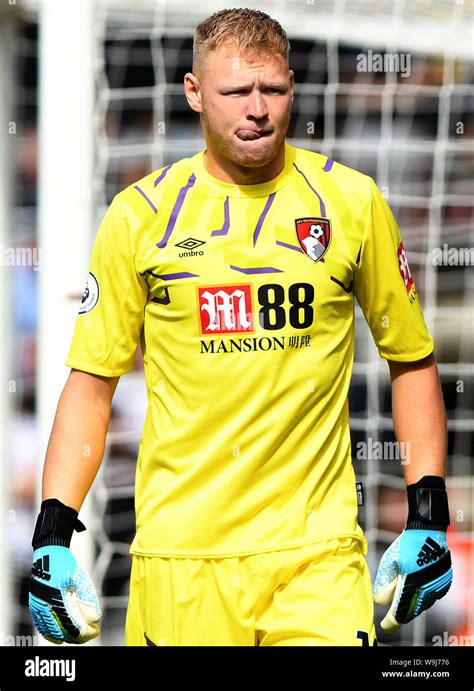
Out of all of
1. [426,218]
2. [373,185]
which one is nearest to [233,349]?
[373,185]

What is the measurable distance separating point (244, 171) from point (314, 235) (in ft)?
0.73

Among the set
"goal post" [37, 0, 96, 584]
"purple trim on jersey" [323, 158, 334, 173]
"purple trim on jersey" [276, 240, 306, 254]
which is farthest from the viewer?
"goal post" [37, 0, 96, 584]

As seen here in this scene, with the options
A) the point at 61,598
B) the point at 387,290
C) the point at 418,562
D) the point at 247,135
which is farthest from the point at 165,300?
the point at 418,562

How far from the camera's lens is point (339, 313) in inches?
113

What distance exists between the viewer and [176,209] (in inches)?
115

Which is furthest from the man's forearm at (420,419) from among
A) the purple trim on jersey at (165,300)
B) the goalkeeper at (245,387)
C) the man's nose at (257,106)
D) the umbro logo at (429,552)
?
the man's nose at (257,106)

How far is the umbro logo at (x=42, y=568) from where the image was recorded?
9.50ft

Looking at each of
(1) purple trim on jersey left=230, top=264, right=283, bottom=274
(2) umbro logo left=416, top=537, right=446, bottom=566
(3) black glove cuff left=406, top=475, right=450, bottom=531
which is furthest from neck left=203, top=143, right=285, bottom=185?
(2) umbro logo left=416, top=537, right=446, bottom=566

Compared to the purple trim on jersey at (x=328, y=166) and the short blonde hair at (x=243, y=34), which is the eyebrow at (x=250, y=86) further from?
the purple trim on jersey at (x=328, y=166)

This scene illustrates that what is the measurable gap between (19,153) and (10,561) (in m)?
1.52

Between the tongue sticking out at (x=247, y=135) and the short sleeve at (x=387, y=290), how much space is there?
1.02ft

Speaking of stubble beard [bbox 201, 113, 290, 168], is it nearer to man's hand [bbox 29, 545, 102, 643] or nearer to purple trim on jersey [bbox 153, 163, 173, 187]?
purple trim on jersey [bbox 153, 163, 173, 187]

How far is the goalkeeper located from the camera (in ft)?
9.15

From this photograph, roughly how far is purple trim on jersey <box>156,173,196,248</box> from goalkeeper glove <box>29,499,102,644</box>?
26.2 inches
